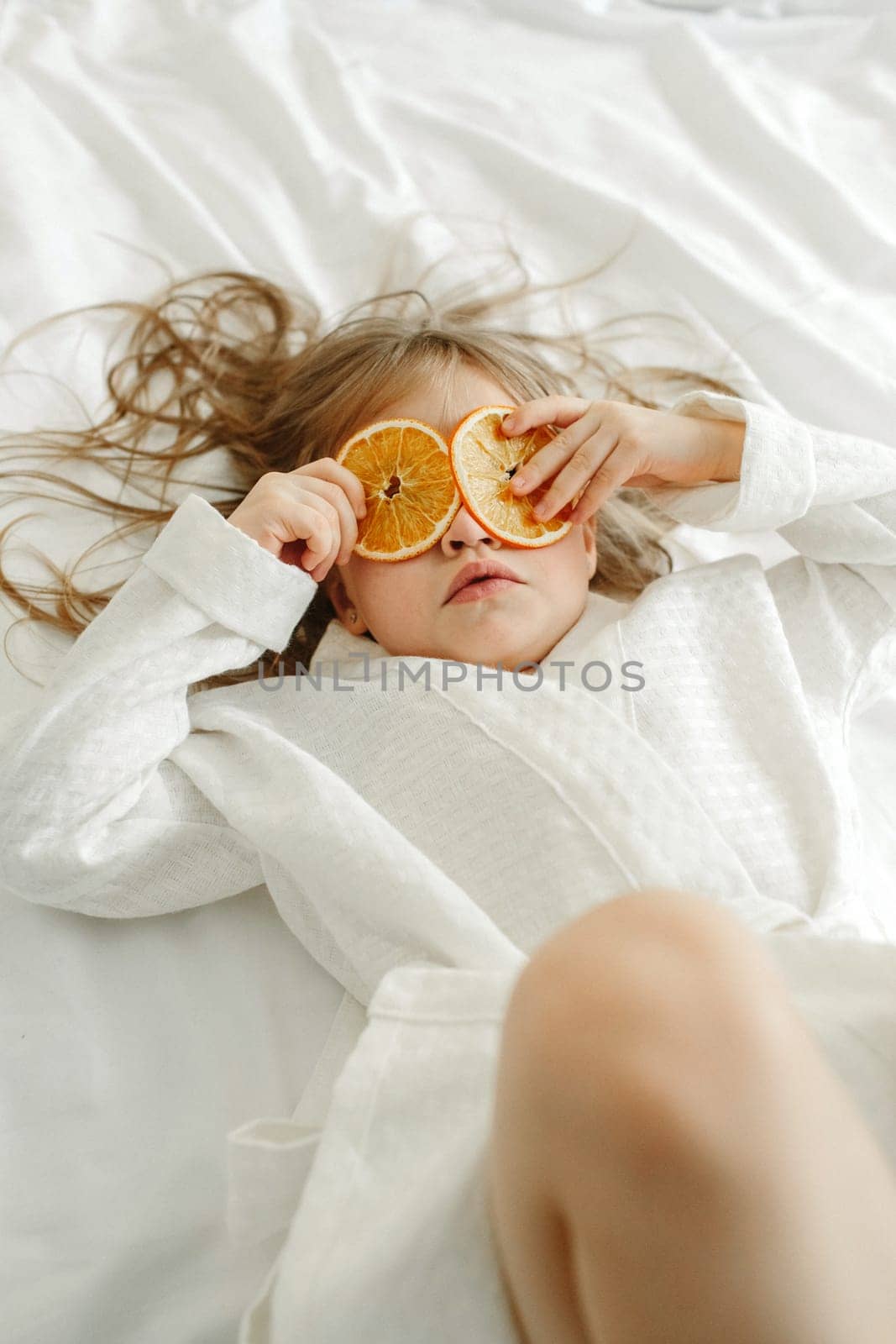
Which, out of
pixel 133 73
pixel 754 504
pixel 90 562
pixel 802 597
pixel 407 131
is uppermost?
pixel 133 73

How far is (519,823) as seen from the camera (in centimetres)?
113

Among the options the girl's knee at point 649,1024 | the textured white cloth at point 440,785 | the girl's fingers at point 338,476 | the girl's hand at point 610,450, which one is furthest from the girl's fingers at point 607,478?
the girl's knee at point 649,1024

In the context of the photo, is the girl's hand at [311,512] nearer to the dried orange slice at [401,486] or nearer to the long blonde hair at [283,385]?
the dried orange slice at [401,486]

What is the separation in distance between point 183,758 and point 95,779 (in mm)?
130

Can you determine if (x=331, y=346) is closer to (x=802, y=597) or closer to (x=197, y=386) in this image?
(x=197, y=386)

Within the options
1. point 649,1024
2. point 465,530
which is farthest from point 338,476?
point 649,1024

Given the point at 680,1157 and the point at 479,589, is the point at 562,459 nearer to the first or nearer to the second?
the point at 479,589

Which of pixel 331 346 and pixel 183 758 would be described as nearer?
pixel 183 758

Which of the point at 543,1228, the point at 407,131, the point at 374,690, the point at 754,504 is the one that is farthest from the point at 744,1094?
the point at 407,131

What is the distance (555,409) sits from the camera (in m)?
1.30

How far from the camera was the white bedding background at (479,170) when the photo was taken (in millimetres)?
1662

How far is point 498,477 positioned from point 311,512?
0.20 metres

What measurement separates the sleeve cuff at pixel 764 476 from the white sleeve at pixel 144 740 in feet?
1.54

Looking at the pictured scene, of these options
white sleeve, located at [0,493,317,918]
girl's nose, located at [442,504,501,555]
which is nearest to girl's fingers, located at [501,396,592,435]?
girl's nose, located at [442,504,501,555]
